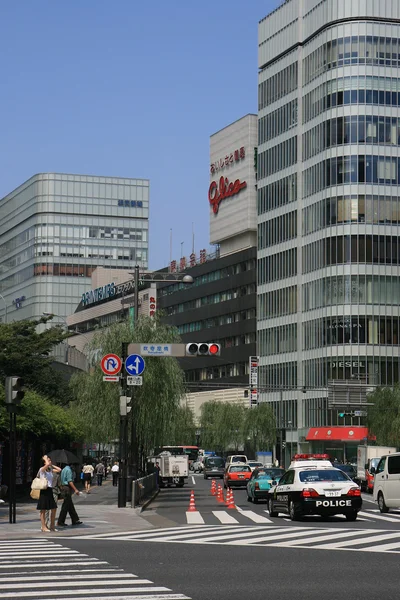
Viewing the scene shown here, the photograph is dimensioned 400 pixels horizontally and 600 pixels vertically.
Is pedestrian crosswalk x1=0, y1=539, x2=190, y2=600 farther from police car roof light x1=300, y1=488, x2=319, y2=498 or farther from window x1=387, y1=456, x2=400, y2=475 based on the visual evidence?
window x1=387, y1=456, x2=400, y2=475

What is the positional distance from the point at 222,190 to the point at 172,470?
220 feet

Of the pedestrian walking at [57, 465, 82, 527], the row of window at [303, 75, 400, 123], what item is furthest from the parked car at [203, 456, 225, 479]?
the pedestrian walking at [57, 465, 82, 527]

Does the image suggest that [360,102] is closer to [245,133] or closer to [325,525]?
[245,133]

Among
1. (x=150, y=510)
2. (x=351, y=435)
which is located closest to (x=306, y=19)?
(x=351, y=435)

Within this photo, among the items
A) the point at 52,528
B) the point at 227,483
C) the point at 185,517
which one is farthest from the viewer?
the point at 227,483

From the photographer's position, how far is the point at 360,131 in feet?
352

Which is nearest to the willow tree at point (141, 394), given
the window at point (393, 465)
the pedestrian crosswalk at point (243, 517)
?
the pedestrian crosswalk at point (243, 517)

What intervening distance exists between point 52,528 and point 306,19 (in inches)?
3748

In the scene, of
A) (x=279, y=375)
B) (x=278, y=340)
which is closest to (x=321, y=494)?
(x=279, y=375)

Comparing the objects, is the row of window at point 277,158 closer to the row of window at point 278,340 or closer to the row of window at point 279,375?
the row of window at point 278,340

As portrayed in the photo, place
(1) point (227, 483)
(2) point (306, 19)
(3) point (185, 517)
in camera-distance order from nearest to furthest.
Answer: (3) point (185, 517) → (1) point (227, 483) → (2) point (306, 19)

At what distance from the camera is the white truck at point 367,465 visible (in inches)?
2200

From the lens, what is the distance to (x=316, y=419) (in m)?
109

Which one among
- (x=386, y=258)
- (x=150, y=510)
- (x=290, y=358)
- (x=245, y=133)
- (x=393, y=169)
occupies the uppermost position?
(x=245, y=133)
